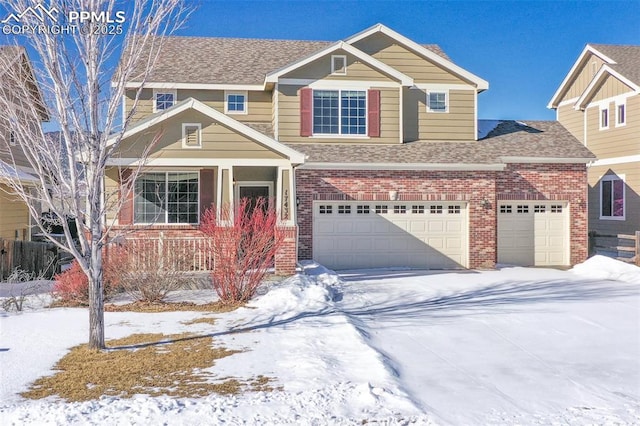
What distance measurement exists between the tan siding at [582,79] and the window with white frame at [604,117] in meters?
1.98

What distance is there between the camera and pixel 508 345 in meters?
8.68

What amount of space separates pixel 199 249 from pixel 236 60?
8994 mm

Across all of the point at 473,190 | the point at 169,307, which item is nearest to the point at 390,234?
the point at 473,190

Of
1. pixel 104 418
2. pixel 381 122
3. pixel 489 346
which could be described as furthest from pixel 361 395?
pixel 381 122

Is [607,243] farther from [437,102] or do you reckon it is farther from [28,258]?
[28,258]

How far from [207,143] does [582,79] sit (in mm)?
17922

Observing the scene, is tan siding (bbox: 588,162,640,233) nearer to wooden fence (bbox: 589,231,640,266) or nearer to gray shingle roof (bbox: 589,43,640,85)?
wooden fence (bbox: 589,231,640,266)

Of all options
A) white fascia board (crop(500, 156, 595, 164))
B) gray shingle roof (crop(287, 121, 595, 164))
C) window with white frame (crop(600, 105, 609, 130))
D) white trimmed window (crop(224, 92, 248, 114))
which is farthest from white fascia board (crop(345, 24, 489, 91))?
window with white frame (crop(600, 105, 609, 130))

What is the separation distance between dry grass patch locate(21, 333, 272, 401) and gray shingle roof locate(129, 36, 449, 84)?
1167 centimetres

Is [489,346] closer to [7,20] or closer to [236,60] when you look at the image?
[7,20]

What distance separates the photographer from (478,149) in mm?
18734

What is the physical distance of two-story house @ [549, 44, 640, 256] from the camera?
843 inches

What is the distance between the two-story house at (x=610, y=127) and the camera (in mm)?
21422

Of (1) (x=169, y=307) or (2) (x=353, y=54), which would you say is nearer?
(1) (x=169, y=307)
